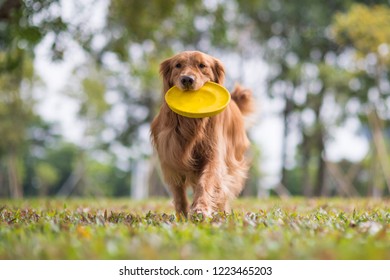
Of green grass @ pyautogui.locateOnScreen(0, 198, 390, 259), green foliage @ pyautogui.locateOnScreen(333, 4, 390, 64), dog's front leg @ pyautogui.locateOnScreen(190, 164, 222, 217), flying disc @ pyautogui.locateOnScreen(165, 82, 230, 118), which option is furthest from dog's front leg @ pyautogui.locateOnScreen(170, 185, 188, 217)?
green foliage @ pyautogui.locateOnScreen(333, 4, 390, 64)

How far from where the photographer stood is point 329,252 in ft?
9.11

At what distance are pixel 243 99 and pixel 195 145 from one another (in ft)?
6.46

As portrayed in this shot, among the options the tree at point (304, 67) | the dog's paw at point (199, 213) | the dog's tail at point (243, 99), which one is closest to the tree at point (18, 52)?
the dog's tail at point (243, 99)

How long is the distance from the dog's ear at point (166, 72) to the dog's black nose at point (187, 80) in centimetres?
42

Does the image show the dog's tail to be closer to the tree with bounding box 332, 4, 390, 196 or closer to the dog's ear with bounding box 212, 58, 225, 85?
the dog's ear with bounding box 212, 58, 225, 85

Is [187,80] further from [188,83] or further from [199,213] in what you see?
[199,213]

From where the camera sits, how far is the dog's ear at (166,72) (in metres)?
5.25

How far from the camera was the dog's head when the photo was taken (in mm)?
4879

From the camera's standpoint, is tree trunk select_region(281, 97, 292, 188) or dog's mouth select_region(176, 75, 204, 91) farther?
tree trunk select_region(281, 97, 292, 188)

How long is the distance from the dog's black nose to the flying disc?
9cm

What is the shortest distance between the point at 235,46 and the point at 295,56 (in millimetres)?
2434

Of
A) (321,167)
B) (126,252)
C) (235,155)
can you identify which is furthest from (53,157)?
(126,252)

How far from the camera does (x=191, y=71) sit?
493 cm
